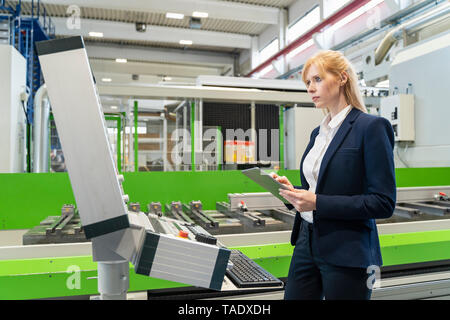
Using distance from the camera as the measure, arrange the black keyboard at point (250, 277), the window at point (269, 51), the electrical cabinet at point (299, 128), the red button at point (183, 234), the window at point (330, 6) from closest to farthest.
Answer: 1. the red button at point (183, 234)
2. the black keyboard at point (250, 277)
3. the electrical cabinet at point (299, 128)
4. the window at point (330, 6)
5. the window at point (269, 51)

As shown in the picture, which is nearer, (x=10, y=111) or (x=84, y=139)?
(x=84, y=139)

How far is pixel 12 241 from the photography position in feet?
7.59

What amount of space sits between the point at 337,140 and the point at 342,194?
0.57ft

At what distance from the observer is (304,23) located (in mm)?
7684

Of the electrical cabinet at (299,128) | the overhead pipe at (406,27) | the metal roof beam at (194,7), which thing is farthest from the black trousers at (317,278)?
the metal roof beam at (194,7)

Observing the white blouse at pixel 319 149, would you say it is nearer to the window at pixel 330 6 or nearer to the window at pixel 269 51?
the window at pixel 330 6

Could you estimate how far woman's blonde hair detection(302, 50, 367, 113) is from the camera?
46.8 inches

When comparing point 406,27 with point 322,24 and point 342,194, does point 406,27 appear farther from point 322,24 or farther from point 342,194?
point 342,194

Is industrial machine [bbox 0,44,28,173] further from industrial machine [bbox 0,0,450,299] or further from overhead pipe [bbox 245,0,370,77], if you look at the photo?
overhead pipe [bbox 245,0,370,77]

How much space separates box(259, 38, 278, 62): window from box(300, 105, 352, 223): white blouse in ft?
26.1

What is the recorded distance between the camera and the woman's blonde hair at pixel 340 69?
1188mm

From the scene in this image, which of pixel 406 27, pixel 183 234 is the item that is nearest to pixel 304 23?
pixel 406 27

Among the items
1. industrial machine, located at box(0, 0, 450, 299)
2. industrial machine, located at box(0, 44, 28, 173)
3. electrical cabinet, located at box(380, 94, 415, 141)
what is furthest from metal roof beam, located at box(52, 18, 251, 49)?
electrical cabinet, located at box(380, 94, 415, 141)
